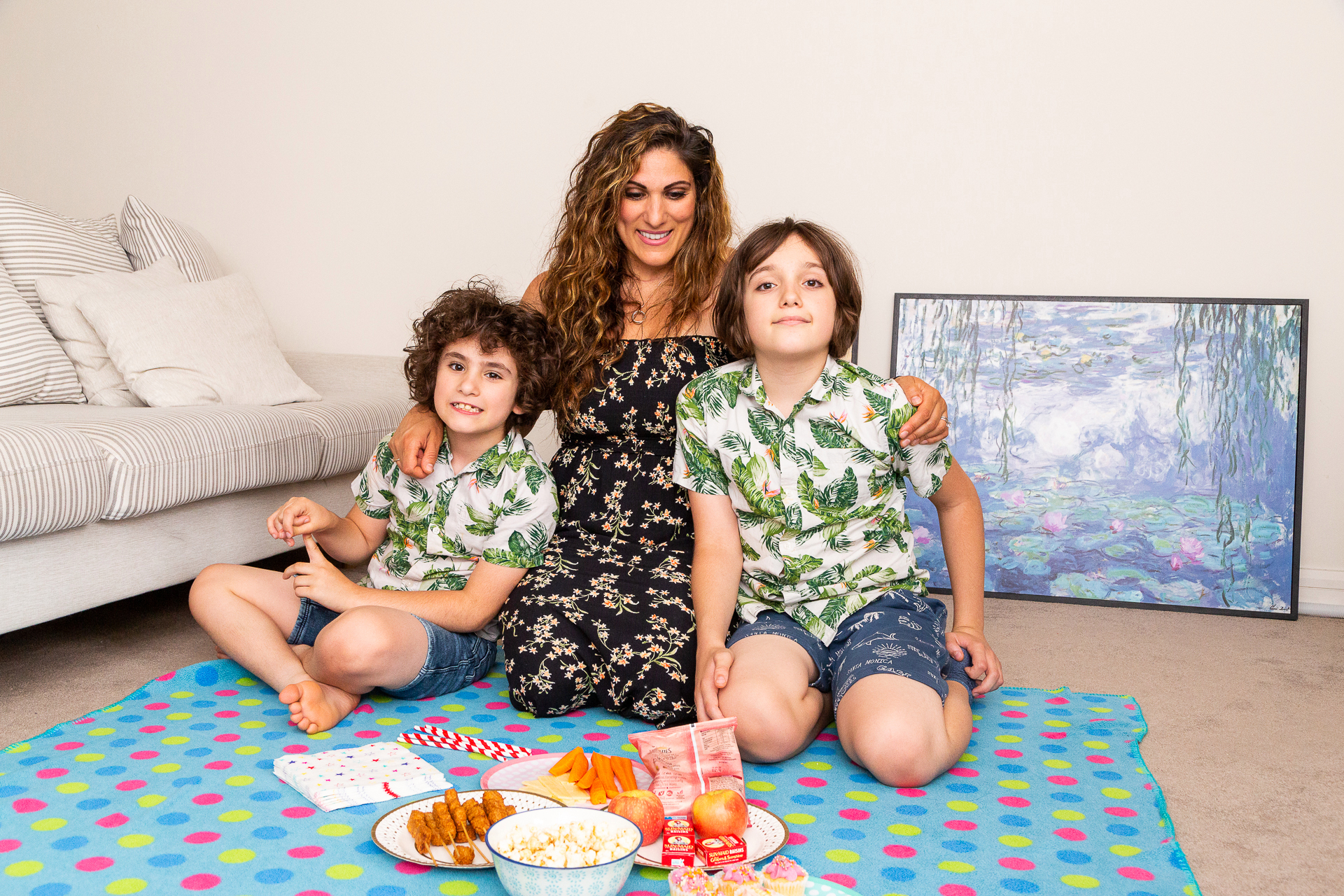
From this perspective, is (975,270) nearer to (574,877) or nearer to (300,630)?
(300,630)

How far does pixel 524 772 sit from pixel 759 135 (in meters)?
1.88

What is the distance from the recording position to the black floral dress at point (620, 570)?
1.56 metres

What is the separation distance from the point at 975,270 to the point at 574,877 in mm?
2034

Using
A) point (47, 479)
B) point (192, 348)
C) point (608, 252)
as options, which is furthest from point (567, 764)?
point (192, 348)

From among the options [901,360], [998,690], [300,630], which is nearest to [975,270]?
[901,360]

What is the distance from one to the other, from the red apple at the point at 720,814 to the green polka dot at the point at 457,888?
24cm

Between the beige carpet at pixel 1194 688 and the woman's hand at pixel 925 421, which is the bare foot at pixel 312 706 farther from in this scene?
the woman's hand at pixel 925 421

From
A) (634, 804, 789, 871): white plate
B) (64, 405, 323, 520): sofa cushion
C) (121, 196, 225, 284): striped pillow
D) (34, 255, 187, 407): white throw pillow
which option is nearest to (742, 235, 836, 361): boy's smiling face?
(634, 804, 789, 871): white plate

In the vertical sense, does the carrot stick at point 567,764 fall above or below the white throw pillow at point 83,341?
below

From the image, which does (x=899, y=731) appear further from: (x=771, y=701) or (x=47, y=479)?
(x=47, y=479)

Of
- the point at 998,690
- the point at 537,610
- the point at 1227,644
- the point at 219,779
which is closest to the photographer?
the point at 219,779

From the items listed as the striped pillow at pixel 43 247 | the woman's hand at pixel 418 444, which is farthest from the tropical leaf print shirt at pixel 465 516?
the striped pillow at pixel 43 247

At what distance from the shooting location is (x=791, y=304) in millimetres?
1479

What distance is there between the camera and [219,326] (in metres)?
2.52
